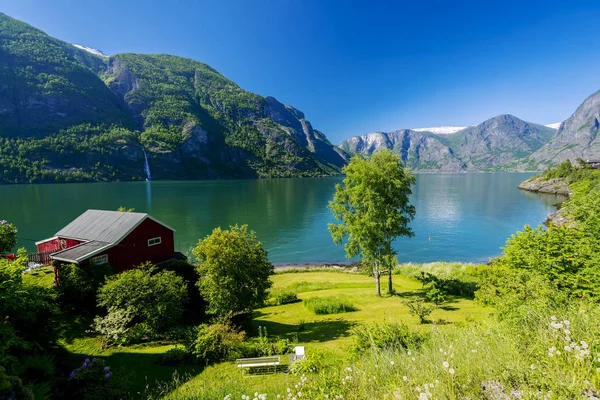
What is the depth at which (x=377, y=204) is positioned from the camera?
22953 millimetres

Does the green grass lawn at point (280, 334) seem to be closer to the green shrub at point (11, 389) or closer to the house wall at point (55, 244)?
the green shrub at point (11, 389)

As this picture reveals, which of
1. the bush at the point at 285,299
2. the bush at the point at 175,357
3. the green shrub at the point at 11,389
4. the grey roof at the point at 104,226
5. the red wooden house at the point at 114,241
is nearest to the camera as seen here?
the green shrub at the point at 11,389

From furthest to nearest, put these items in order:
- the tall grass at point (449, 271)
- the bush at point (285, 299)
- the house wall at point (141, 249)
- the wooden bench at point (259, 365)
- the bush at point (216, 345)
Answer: the tall grass at point (449, 271) → the bush at point (285, 299) → the house wall at point (141, 249) → the bush at point (216, 345) → the wooden bench at point (259, 365)

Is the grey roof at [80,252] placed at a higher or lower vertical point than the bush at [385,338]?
higher

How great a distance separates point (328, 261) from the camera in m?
47.8

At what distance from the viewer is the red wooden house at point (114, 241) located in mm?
21094

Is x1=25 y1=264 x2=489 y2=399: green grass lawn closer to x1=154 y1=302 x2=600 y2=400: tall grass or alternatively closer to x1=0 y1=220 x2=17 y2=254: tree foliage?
x1=154 y1=302 x2=600 y2=400: tall grass

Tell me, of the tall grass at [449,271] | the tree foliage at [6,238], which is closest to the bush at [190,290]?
the tree foliage at [6,238]

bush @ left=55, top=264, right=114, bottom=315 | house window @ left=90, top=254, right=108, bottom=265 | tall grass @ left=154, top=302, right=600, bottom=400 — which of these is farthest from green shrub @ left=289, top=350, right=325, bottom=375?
house window @ left=90, top=254, right=108, bottom=265

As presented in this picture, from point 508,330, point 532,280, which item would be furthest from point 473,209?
point 508,330

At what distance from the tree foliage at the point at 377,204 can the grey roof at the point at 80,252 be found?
20.5 metres

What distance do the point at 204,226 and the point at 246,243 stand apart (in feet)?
169

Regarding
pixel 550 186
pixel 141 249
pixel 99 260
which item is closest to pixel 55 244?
pixel 141 249

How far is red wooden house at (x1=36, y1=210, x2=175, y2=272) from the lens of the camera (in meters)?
21.1
